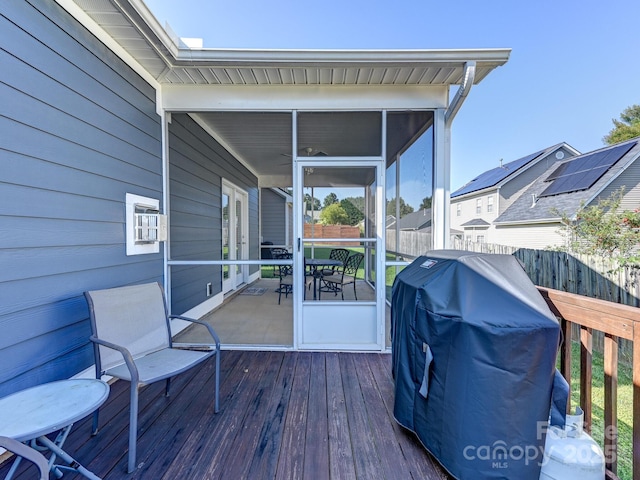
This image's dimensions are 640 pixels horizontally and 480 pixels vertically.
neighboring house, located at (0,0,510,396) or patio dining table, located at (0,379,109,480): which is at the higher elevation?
neighboring house, located at (0,0,510,396)

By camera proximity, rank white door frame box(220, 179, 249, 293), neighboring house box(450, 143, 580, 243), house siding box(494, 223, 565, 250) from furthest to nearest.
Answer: neighboring house box(450, 143, 580, 243), house siding box(494, 223, 565, 250), white door frame box(220, 179, 249, 293)

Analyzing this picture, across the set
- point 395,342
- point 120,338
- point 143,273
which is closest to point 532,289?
point 395,342

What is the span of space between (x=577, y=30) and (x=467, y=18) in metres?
7.10

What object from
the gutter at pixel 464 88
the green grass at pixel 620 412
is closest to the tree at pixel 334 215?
the gutter at pixel 464 88

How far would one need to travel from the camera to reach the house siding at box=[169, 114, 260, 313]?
3.51m

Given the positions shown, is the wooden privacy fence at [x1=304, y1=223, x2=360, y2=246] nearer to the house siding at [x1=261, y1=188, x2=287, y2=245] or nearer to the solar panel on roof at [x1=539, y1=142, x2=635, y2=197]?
the house siding at [x1=261, y1=188, x2=287, y2=245]

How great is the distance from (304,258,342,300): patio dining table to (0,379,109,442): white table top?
2.01 m

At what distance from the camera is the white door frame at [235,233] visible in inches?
228

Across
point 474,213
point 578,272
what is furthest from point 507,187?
point 578,272

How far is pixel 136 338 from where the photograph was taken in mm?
2133

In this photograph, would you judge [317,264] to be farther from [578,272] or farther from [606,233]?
[606,233]

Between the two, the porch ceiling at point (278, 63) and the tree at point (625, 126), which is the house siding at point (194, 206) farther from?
the tree at point (625, 126)

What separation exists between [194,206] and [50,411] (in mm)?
3149

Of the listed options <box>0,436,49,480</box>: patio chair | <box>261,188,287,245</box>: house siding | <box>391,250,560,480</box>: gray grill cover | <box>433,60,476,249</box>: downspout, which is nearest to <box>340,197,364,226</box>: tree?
<box>433,60,476,249</box>: downspout
